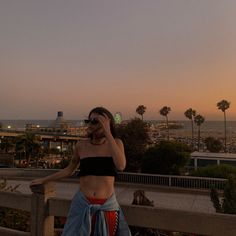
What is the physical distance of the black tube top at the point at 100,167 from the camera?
3193 mm

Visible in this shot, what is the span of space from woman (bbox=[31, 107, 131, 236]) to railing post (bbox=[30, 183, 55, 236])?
91cm

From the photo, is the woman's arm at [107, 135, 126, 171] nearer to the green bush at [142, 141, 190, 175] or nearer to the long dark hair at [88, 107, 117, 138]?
the long dark hair at [88, 107, 117, 138]

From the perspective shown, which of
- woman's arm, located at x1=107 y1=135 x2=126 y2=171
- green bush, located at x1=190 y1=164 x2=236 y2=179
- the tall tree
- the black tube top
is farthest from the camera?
the tall tree

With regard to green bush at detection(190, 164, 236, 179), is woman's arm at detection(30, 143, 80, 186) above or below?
above

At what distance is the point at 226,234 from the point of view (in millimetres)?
3291

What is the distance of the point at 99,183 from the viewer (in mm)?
3184

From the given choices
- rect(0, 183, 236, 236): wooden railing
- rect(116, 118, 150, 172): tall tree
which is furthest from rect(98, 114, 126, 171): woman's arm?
rect(116, 118, 150, 172): tall tree

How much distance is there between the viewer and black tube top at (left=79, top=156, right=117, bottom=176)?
126 inches

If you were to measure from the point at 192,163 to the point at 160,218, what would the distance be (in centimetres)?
3158

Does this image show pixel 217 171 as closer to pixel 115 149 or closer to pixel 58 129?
pixel 115 149

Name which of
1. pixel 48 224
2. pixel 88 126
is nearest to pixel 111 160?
pixel 88 126

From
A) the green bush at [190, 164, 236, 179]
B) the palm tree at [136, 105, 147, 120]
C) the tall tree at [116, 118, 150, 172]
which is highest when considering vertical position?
the palm tree at [136, 105, 147, 120]

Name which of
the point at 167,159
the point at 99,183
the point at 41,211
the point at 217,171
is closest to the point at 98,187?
the point at 99,183

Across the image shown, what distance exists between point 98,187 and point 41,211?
50.5 inches
